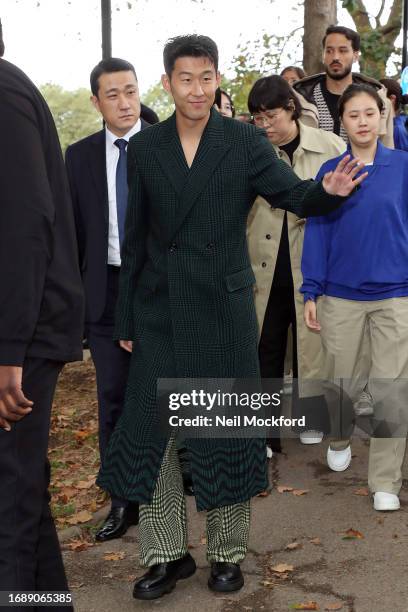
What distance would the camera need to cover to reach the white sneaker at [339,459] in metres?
6.54

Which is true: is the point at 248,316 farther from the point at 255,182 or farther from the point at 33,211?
the point at 33,211

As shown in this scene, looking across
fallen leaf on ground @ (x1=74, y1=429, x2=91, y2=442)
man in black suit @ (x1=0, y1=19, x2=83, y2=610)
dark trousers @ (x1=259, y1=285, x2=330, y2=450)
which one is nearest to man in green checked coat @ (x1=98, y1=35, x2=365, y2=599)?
man in black suit @ (x1=0, y1=19, x2=83, y2=610)

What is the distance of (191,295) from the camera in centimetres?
455

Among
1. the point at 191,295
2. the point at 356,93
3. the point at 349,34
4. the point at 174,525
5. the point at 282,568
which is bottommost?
the point at 282,568

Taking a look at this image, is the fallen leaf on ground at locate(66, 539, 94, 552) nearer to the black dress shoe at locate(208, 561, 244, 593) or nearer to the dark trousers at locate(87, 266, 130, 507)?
the dark trousers at locate(87, 266, 130, 507)

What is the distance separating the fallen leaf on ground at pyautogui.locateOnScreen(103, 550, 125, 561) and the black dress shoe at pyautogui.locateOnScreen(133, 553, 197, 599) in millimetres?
504

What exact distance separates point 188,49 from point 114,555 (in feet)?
8.33

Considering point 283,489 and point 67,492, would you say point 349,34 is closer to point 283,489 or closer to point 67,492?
point 283,489

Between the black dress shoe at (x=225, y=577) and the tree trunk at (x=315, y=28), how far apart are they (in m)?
8.04

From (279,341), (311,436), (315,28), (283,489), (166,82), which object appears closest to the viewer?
(166,82)

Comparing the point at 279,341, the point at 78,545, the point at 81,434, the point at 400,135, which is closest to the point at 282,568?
the point at 78,545

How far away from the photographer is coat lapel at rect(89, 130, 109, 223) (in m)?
5.65

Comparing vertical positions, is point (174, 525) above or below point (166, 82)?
below

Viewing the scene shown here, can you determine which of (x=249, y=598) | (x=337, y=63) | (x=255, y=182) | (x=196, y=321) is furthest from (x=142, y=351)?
(x=337, y=63)
